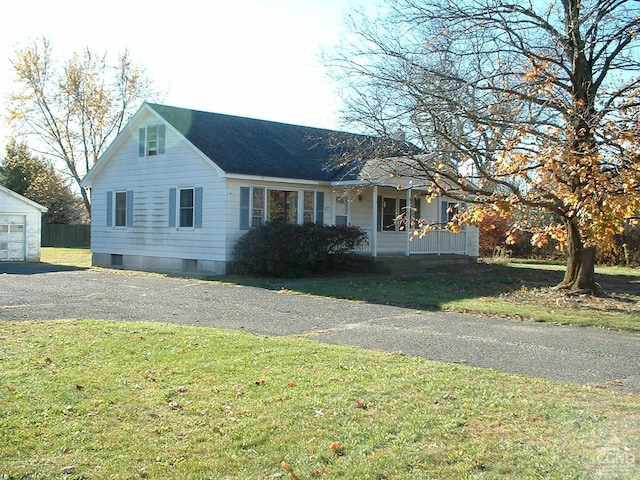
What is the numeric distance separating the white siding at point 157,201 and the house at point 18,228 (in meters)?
3.54

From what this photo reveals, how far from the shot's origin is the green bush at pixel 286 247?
2077cm

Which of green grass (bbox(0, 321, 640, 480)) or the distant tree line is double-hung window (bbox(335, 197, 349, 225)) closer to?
green grass (bbox(0, 321, 640, 480))

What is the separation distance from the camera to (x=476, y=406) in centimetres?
632

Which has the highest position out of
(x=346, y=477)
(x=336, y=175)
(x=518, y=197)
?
(x=336, y=175)

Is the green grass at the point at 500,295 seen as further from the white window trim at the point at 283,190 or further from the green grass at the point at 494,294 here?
the white window trim at the point at 283,190

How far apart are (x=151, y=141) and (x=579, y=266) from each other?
16054mm

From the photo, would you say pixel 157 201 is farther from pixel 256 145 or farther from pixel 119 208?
pixel 256 145

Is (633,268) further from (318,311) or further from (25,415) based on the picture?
(25,415)

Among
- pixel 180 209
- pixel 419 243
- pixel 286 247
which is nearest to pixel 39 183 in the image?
pixel 180 209

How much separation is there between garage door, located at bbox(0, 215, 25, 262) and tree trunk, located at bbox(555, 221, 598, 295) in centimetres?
2312

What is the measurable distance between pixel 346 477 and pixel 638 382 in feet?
15.5

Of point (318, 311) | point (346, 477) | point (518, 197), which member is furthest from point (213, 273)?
point (346, 477)

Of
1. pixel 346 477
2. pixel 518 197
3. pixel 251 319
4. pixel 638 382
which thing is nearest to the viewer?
pixel 346 477


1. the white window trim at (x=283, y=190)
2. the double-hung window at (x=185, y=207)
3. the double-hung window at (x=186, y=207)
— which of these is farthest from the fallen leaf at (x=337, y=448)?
the double-hung window at (x=186, y=207)
